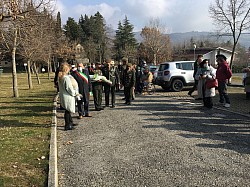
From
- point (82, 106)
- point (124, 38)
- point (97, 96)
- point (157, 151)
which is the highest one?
point (124, 38)

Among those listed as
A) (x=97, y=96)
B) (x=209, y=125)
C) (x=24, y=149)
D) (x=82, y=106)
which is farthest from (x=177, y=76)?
(x=24, y=149)

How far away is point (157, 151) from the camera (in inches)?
238

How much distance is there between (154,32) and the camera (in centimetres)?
6194

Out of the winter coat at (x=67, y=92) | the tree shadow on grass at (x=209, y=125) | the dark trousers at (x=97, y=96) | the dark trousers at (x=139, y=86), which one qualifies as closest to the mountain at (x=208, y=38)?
the dark trousers at (x=139, y=86)

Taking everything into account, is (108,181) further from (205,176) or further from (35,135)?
(35,135)

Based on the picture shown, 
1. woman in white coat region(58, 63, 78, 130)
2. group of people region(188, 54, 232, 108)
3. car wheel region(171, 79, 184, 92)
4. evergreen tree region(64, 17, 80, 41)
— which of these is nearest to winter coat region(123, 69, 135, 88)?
group of people region(188, 54, 232, 108)

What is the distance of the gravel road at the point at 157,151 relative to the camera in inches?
185

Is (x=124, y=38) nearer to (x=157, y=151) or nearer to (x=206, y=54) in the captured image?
(x=206, y=54)

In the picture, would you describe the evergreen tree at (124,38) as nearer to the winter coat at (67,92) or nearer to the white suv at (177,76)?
the white suv at (177,76)

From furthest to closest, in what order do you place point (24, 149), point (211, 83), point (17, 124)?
point (211, 83), point (17, 124), point (24, 149)

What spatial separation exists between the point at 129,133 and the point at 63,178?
9.70 feet

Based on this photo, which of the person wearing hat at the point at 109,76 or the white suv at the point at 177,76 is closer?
the person wearing hat at the point at 109,76

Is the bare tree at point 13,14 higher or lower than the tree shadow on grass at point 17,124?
higher

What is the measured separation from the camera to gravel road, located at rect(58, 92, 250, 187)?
4711 millimetres
